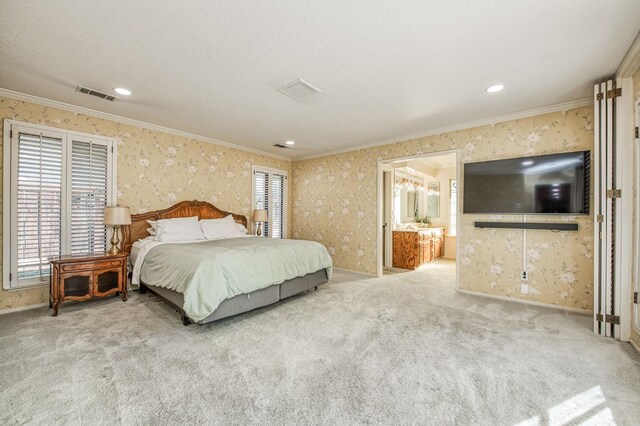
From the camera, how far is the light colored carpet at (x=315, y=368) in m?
1.58

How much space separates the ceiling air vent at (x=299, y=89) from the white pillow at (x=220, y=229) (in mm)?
2576

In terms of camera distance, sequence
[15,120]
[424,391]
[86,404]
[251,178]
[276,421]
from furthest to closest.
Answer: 1. [251,178]
2. [15,120]
3. [424,391]
4. [86,404]
5. [276,421]

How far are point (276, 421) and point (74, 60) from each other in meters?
3.32

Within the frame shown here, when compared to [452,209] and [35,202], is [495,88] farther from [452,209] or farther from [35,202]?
[35,202]

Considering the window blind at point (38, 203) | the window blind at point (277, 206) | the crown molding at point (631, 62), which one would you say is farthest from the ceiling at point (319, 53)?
the window blind at point (277, 206)

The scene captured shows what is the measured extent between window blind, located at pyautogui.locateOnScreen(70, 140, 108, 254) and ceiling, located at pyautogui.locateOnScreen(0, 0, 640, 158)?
0.61 metres

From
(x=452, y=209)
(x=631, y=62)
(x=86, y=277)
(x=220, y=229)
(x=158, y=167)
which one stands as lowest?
(x=86, y=277)

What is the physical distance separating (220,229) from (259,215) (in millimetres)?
993

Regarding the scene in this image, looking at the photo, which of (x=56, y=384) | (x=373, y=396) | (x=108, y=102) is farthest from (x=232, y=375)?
(x=108, y=102)

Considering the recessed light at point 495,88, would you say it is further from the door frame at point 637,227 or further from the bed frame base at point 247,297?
the bed frame base at point 247,297

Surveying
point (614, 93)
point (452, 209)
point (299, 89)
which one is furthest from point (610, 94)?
point (452, 209)

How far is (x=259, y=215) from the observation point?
17.6 feet

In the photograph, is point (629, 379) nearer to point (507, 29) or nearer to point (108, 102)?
point (507, 29)

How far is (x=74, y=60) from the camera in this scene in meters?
2.38
